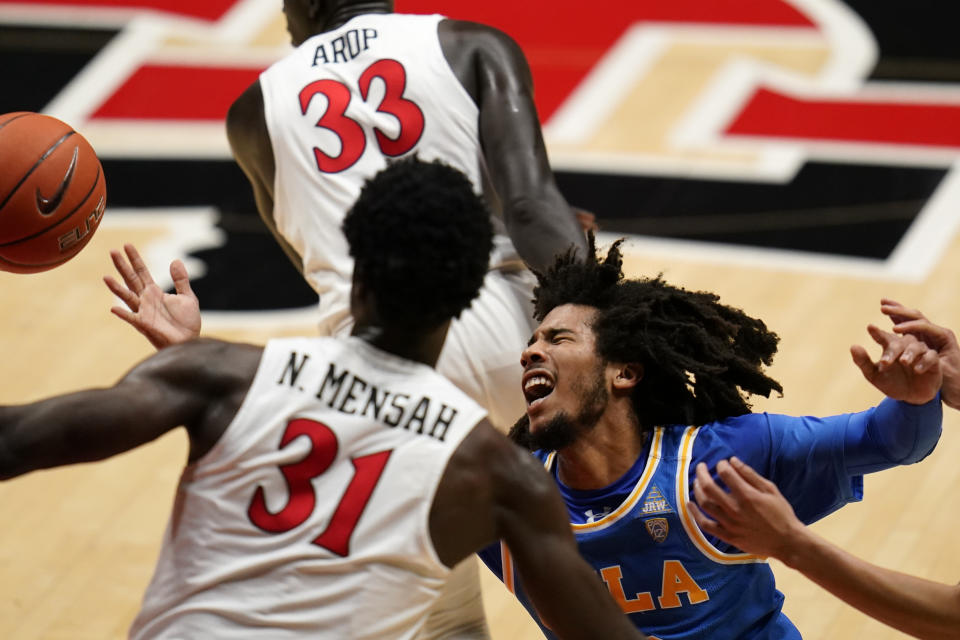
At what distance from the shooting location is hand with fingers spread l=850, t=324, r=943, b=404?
340 centimetres

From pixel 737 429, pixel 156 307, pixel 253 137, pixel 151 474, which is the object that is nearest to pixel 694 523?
pixel 737 429

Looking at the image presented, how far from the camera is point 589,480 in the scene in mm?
3799

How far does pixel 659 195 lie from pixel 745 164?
24.4 inches

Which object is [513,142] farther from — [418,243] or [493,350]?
[418,243]

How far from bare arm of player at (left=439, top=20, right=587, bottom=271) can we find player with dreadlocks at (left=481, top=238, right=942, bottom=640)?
0.33 feet

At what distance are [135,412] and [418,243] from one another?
60cm

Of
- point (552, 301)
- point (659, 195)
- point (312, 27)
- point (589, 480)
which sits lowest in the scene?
point (659, 195)

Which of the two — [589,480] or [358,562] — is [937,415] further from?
[358,562]

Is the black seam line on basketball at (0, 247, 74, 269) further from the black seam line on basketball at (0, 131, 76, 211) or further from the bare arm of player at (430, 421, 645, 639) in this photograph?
the bare arm of player at (430, 421, 645, 639)

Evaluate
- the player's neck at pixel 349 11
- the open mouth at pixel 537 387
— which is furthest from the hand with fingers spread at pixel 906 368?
the player's neck at pixel 349 11

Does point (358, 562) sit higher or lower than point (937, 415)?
higher

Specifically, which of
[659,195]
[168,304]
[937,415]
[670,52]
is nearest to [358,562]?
[168,304]

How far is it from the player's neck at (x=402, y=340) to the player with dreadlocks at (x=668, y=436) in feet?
3.06

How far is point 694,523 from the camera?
365 cm
